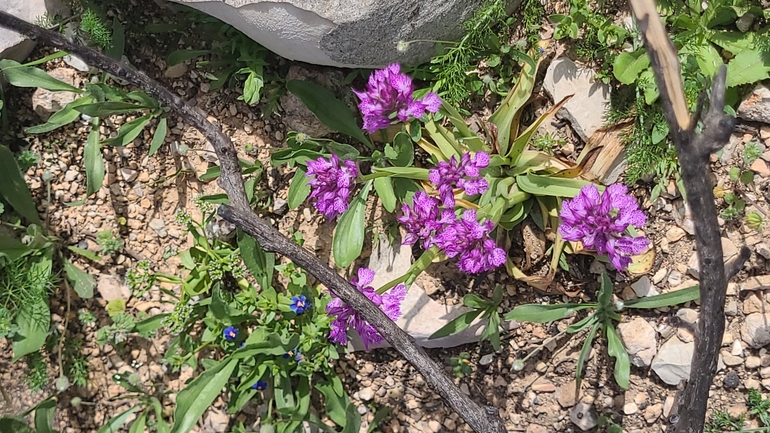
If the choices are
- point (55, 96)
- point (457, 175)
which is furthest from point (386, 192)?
point (55, 96)

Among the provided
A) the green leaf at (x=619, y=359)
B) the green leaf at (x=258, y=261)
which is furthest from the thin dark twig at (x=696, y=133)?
the green leaf at (x=258, y=261)

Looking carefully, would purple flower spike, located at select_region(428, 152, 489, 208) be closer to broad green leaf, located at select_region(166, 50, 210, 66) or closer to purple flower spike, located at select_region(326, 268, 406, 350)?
purple flower spike, located at select_region(326, 268, 406, 350)

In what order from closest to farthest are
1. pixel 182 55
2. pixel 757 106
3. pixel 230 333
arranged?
pixel 757 106 → pixel 230 333 → pixel 182 55

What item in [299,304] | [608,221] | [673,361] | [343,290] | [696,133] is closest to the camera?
[696,133]

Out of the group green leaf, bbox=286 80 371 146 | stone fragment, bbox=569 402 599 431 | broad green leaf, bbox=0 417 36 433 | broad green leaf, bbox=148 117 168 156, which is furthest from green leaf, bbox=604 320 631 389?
broad green leaf, bbox=0 417 36 433

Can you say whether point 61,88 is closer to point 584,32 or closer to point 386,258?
point 386,258

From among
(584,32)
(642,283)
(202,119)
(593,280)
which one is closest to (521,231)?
(593,280)

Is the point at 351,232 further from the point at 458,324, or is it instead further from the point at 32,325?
the point at 32,325
